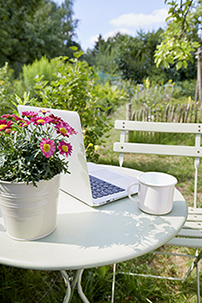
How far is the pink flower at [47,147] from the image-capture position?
2.33 feet

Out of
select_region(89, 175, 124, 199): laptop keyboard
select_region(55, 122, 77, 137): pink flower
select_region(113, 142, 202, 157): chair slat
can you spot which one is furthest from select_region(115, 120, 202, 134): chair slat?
select_region(55, 122, 77, 137): pink flower

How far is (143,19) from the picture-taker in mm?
93375

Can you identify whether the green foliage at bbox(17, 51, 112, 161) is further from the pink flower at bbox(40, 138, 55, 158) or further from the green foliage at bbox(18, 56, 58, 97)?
the pink flower at bbox(40, 138, 55, 158)

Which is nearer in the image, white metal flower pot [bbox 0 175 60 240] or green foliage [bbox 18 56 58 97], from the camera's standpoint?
white metal flower pot [bbox 0 175 60 240]

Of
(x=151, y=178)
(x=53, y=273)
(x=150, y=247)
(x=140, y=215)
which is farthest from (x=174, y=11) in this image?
(x=53, y=273)

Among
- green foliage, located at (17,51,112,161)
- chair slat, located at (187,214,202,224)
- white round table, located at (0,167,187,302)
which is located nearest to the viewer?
white round table, located at (0,167,187,302)

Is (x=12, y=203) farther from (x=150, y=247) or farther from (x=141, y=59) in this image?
(x=141, y=59)

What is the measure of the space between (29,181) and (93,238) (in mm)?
279

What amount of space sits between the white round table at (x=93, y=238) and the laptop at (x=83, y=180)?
0.04m

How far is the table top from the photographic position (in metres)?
0.69

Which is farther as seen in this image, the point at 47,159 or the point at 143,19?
the point at 143,19

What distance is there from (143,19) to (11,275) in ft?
348

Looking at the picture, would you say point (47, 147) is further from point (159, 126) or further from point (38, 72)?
point (38, 72)

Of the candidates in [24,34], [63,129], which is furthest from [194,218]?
[24,34]
